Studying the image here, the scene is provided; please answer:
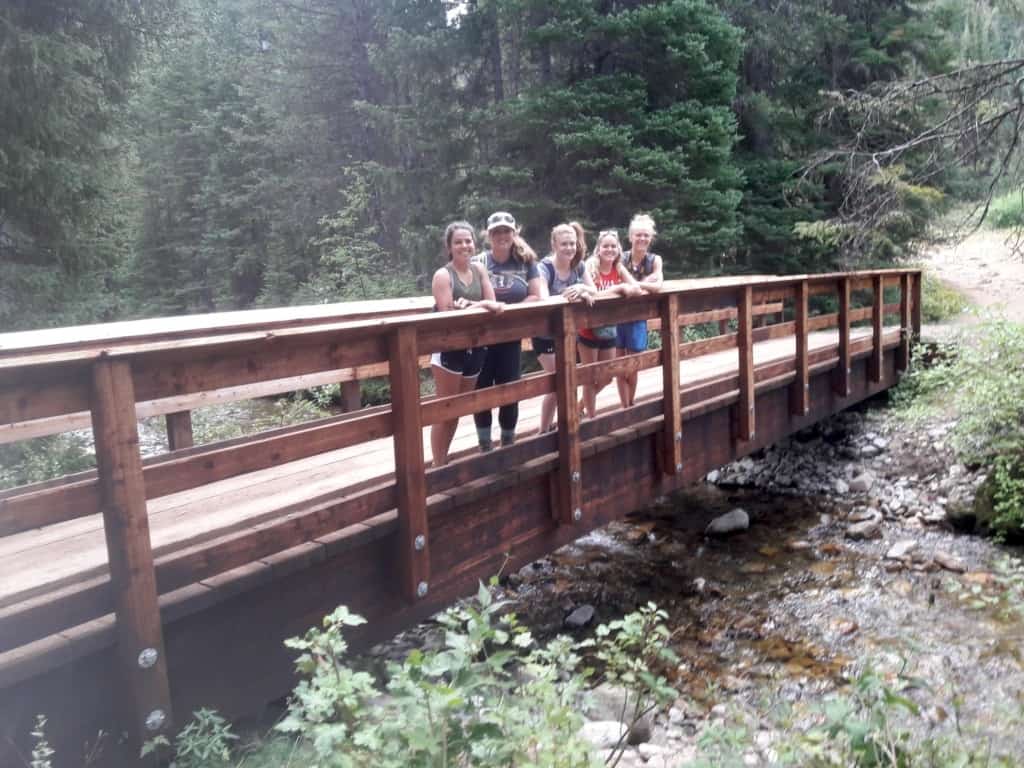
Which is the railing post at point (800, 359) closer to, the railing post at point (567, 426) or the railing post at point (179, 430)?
the railing post at point (567, 426)

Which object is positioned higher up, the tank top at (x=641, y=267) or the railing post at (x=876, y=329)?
the tank top at (x=641, y=267)

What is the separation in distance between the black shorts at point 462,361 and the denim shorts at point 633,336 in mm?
1947

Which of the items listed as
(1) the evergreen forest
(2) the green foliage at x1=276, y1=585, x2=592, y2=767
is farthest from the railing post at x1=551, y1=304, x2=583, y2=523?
(1) the evergreen forest

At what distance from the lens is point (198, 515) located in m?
4.43

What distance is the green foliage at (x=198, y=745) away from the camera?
3.35 m

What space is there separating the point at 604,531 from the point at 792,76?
1218cm

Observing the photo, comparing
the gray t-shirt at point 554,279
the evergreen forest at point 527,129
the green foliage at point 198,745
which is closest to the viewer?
the green foliage at point 198,745

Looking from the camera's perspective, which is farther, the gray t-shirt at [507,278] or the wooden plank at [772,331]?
the wooden plank at [772,331]

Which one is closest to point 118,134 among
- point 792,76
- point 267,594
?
point 267,594

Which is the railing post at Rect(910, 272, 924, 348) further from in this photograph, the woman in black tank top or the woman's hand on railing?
the woman's hand on railing

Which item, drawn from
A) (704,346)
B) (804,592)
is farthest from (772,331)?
(804,592)

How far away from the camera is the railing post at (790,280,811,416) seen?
30.5 ft

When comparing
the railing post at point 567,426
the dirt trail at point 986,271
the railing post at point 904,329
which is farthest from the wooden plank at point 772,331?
the dirt trail at point 986,271

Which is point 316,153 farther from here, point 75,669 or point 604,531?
point 75,669
